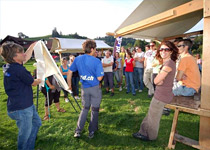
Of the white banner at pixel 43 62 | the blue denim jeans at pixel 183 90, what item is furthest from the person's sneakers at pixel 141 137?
the white banner at pixel 43 62

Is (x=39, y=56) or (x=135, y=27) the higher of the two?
(x=135, y=27)

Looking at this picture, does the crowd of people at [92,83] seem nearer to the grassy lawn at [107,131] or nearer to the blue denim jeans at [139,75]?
the grassy lawn at [107,131]

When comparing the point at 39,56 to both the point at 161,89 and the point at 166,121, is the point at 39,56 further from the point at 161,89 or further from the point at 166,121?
the point at 166,121

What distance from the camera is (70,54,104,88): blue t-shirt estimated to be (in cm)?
262

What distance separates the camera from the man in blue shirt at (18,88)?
1.89 meters

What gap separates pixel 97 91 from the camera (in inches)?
108

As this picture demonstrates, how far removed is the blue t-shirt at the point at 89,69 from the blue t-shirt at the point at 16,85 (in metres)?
1.00

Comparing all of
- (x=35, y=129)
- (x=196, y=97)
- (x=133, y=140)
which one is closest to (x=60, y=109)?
(x=35, y=129)

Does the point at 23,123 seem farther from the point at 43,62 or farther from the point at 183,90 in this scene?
the point at 183,90

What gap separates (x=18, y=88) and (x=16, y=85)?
59 millimetres

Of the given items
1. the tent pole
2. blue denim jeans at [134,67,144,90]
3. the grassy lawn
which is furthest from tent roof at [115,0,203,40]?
the grassy lawn

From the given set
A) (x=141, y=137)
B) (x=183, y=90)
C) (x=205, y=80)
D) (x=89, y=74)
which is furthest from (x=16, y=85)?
(x=183, y=90)

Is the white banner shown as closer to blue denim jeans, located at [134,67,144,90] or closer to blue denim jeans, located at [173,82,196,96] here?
blue denim jeans, located at [173,82,196,96]

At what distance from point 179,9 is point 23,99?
303cm
